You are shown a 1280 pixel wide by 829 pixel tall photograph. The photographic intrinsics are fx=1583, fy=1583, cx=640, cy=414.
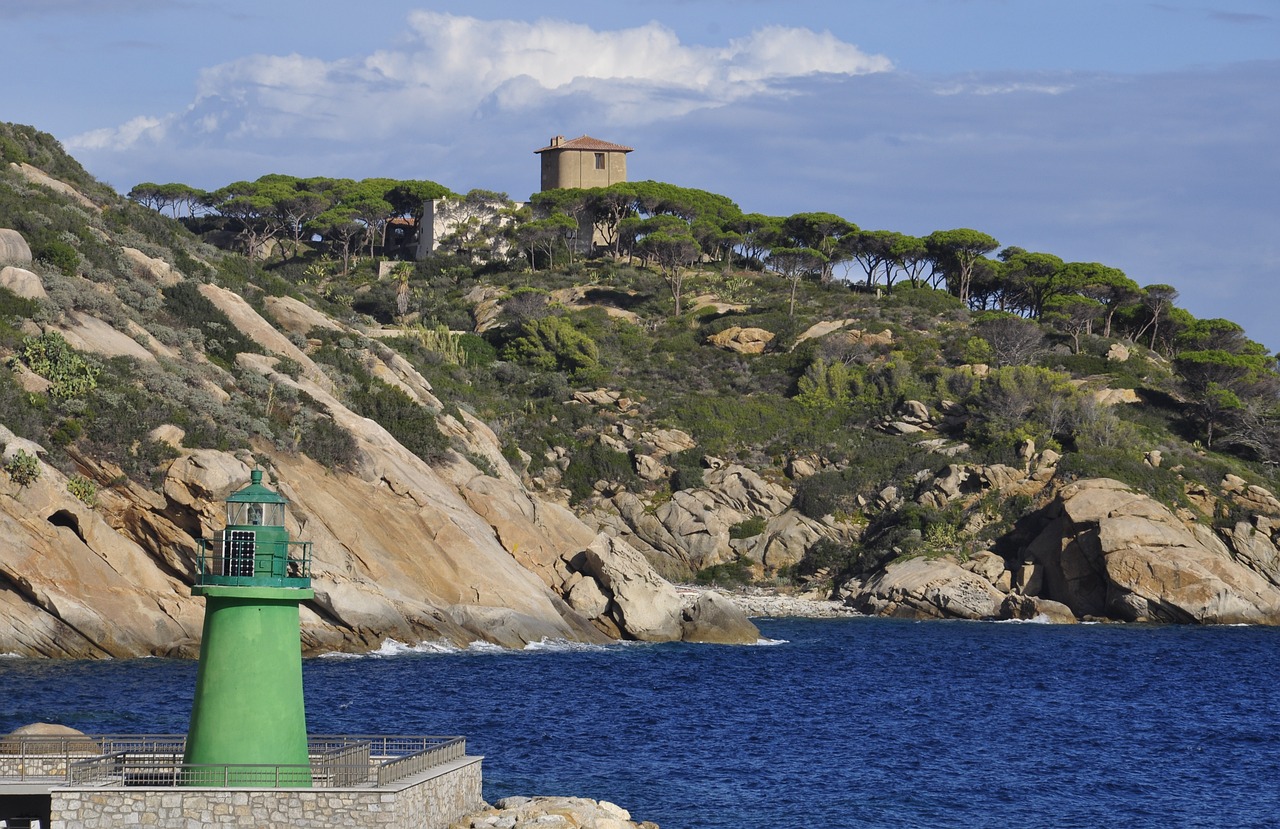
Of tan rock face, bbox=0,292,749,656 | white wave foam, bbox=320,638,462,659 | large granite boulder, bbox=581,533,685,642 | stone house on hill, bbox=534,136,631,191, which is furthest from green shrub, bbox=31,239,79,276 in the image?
stone house on hill, bbox=534,136,631,191

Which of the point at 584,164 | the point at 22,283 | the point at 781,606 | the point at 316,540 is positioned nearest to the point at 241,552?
the point at 316,540

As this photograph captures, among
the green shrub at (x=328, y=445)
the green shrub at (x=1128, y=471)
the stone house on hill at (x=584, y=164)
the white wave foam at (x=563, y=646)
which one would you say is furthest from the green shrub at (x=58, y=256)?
the stone house on hill at (x=584, y=164)

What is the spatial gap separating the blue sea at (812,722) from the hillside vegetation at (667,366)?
1149cm

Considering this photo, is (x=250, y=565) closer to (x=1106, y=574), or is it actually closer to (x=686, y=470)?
(x=1106, y=574)

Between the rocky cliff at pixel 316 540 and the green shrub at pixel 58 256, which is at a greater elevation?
the green shrub at pixel 58 256

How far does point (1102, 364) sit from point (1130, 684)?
42940 mm

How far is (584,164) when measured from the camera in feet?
403

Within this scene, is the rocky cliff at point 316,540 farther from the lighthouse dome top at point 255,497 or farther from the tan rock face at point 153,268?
the lighthouse dome top at point 255,497

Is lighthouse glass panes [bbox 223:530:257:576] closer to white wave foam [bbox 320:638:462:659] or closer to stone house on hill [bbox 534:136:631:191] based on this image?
white wave foam [bbox 320:638:462:659]

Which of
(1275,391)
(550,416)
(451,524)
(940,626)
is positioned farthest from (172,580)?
(1275,391)

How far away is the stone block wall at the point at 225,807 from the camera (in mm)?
21094

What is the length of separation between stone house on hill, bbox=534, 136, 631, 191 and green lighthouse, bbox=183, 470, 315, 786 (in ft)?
338

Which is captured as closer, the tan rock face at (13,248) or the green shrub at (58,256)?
the tan rock face at (13,248)

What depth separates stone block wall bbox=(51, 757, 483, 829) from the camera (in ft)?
69.2
